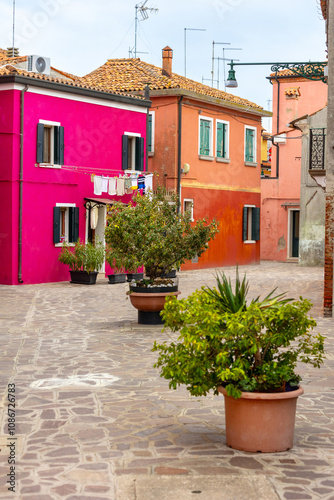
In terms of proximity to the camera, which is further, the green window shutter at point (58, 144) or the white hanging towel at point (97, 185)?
the white hanging towel at point (97, 185)

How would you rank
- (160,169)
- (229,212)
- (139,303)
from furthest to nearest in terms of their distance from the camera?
(229,212), (160,169), (139,303)

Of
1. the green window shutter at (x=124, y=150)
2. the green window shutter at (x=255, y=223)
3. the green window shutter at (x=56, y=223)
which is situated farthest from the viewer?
the green window shutter at (x=255, y=223)

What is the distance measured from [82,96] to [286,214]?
48.7 feet

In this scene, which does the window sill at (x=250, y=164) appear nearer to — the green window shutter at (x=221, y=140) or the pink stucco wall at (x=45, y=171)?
the green window shutter at (x=221, y=140)

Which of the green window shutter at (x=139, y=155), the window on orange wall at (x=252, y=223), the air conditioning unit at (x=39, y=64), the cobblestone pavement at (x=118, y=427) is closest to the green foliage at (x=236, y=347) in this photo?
the cobblestone pavement at (x=118, y=427)

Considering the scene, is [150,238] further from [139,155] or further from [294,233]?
[294,233]

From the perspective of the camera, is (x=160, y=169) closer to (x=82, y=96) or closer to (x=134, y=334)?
(x=82, y=96)

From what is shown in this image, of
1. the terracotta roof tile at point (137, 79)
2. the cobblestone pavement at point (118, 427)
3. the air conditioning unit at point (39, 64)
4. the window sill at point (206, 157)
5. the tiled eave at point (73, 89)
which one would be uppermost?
the terracotta roof tile at point (137, 79)

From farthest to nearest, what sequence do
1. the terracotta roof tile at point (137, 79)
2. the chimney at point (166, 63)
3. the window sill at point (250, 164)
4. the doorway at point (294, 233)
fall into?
1. the doorway at point (294, 233)
2. the window sill at point (250, 164)
3. the chimney at point (166, 63)
4. the terracotta roof tile at point (137, 79)

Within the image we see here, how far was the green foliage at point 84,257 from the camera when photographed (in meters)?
22.4

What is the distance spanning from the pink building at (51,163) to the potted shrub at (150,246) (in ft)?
28.8

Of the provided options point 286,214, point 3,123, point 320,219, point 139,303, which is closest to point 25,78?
point 3,123

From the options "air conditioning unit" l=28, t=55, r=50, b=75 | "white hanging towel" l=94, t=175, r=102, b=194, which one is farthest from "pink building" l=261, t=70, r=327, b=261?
"air conditioning unit" l=28, t=55, r=50, b=75

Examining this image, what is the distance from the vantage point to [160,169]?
2864 centimetres
